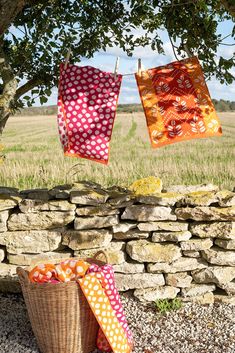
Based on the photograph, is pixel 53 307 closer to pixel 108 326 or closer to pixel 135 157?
pixel 108 326

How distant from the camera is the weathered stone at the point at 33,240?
5.00 metres

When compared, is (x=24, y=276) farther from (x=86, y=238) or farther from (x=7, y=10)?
(x=7, y=10)

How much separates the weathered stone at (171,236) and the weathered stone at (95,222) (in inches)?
15.2

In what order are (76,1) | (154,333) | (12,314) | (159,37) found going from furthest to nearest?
(159,37), (76,1), (12,314), (154,333)

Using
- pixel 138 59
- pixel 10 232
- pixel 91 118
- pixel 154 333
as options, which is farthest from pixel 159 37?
pixel 154 333

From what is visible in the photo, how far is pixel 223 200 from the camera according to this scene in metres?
5.04

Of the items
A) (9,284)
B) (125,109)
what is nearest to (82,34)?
(9,284)

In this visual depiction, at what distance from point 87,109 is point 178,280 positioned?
5.89 ft

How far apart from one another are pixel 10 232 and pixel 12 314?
2.43 ft

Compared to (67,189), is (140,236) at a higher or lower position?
lower

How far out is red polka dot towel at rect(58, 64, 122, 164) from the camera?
4.45 m

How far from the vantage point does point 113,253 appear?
197 inches

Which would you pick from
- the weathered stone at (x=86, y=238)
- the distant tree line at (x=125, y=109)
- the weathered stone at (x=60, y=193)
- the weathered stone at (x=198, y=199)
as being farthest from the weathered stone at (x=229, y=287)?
the distant tree line at (x=125, y=109)

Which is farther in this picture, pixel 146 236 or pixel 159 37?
pixel 159 37
